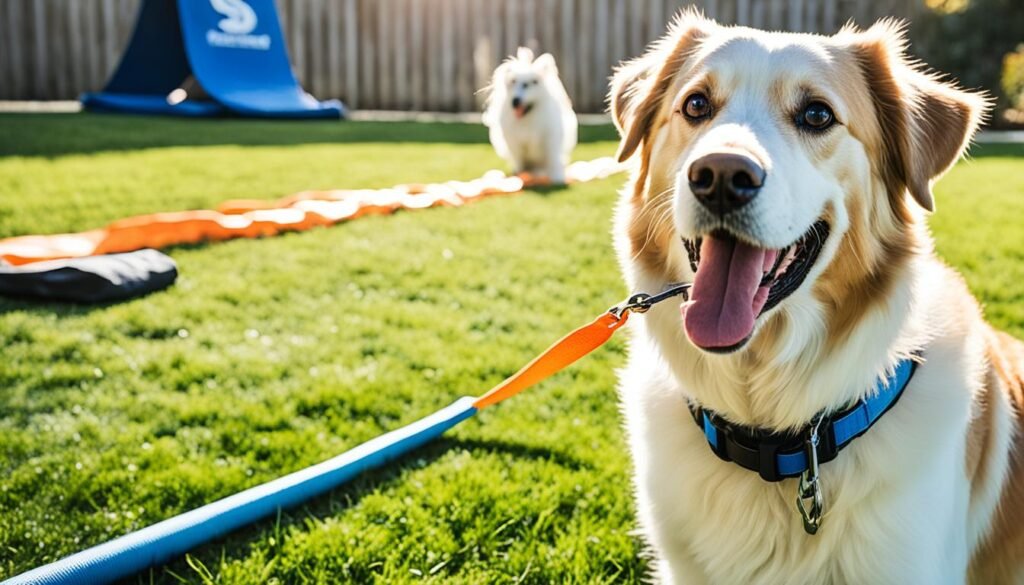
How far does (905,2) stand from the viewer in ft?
49.7

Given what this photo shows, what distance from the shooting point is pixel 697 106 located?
2.43 m

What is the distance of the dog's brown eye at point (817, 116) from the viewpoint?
91.0 inches

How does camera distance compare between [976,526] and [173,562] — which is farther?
[173,562]

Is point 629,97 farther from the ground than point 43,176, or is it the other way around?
point 629,97

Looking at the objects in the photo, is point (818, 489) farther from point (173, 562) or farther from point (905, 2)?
point (905, 2)

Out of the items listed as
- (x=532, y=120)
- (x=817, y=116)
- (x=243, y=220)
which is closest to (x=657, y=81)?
(x=817, y=116)

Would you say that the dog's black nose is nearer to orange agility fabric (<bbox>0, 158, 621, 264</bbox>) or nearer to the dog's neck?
the dog's neck

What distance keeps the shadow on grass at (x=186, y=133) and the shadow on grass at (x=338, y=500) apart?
23.8 ft

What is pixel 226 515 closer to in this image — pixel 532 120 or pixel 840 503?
pixel 840 503

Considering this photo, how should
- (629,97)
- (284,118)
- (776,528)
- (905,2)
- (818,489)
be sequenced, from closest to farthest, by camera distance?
(818,489) < (776,528) < (629,97) < (284,118) < (905,2)

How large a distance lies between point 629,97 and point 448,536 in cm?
166

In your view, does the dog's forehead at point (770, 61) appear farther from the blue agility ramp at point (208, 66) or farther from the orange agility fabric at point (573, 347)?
the blue agility ramp at point (208, 66)

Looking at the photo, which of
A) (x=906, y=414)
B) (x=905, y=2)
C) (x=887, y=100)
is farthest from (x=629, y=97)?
(x=905, y=2)

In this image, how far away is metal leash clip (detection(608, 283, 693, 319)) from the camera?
2.21 metres
